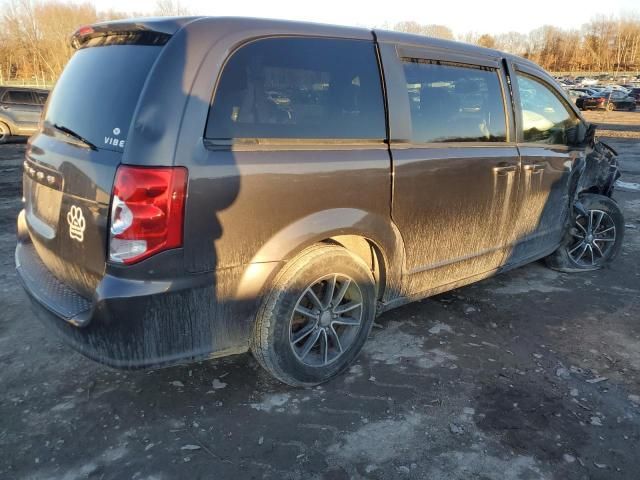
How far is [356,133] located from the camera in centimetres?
273

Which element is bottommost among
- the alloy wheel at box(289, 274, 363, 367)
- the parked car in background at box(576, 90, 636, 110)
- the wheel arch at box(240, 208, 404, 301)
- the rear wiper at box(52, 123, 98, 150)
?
the alloy wheel at box(289, 274, 363, 367)

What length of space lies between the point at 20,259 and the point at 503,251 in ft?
10.8

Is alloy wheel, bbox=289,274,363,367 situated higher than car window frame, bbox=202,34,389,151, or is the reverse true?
car window frame, bbox=202,34,389,151

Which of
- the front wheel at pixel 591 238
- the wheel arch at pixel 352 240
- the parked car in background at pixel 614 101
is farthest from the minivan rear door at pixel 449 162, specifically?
the parked car in background at pixel 614 101

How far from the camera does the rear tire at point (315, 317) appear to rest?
256 centimetres

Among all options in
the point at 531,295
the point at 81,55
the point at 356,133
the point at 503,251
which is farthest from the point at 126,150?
the point at 531,295

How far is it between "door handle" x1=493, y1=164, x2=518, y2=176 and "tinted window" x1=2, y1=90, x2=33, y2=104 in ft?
45.1

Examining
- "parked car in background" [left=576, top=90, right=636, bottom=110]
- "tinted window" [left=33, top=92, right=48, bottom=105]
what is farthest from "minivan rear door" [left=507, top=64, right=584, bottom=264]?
"parked car in background" [left=576, top=90, right=636, bottom=110]

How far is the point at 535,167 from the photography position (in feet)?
12.4

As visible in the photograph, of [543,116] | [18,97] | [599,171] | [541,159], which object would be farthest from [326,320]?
[18,97]

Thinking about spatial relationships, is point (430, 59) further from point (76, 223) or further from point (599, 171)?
point (599, 171)

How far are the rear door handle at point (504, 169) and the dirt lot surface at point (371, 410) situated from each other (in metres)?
1.09

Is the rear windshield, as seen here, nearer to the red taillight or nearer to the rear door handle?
the red taillight

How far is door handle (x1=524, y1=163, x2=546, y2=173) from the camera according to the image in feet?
12.2
